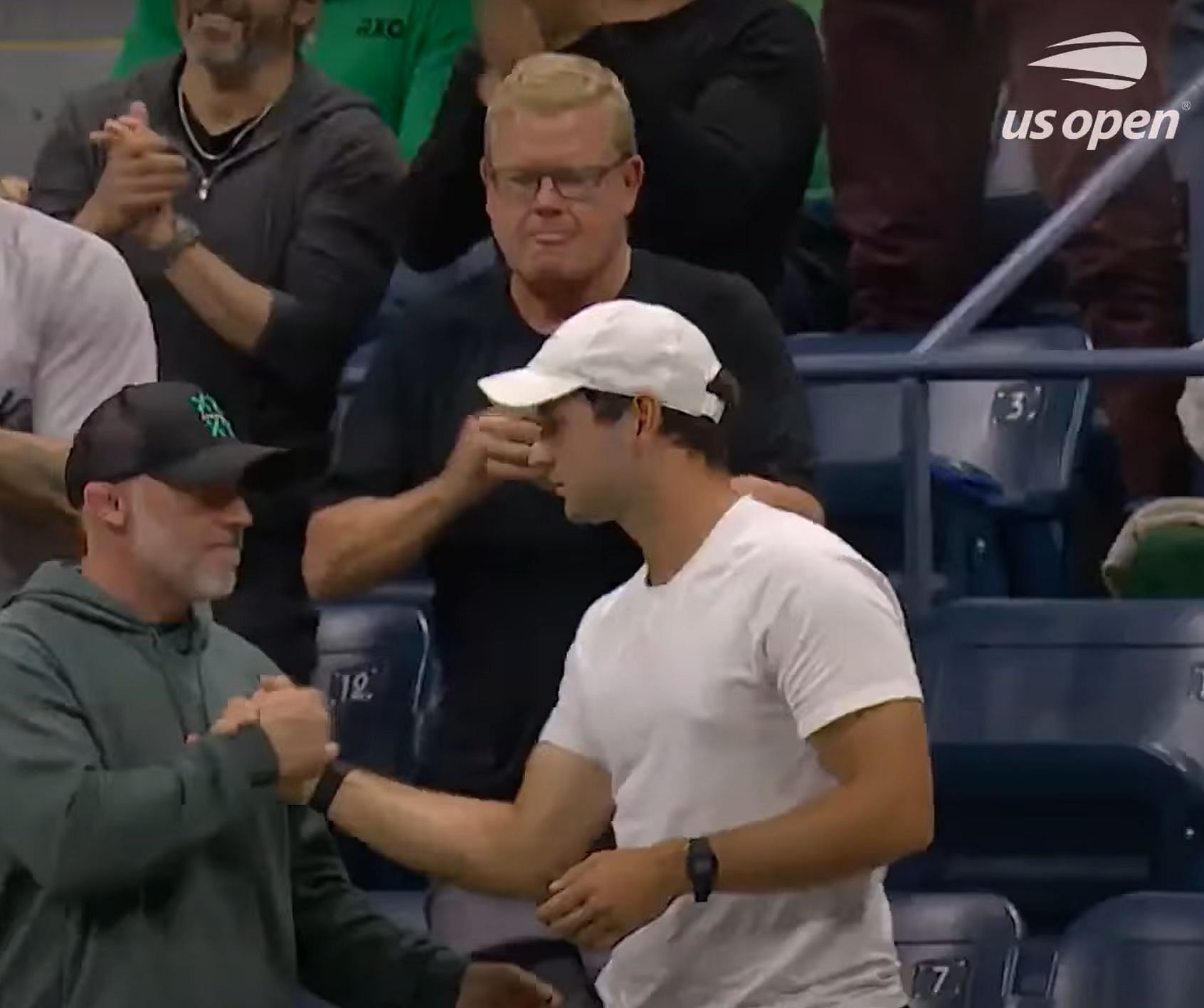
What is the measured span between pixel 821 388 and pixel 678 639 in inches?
95.9

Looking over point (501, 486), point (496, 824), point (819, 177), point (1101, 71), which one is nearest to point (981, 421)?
point (1101, 71)

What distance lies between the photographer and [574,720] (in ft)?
9.27

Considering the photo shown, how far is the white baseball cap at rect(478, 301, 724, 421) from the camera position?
2.69m

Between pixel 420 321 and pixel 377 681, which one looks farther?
pixel 377 681

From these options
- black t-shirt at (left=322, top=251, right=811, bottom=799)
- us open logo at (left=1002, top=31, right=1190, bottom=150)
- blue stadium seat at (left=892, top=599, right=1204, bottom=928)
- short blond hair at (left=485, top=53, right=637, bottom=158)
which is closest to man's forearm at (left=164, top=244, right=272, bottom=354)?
black t-shirt at (left=322, top=251, right=811, bottom=799)

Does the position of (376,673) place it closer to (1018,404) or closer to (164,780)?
(1018,404)

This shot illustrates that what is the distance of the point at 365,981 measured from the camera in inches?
113

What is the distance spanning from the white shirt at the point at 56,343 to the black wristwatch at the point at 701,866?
1221mm

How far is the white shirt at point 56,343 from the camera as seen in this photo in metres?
3.46

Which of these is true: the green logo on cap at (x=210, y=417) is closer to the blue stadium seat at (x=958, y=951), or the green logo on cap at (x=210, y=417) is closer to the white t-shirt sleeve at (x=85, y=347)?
the white t-shirt sleeve at (x=85, y=347)

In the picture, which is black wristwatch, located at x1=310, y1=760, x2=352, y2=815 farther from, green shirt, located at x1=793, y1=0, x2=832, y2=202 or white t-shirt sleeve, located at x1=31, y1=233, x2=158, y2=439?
green shirt, located at x1=793, y1=0, x2=832, y2=202

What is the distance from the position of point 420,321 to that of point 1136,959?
50.9 inches

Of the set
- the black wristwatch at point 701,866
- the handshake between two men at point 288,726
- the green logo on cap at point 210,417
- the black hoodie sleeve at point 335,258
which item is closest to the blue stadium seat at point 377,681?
the black hoodie sleeve at point 335,258

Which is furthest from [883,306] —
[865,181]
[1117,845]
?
[1117,845]
